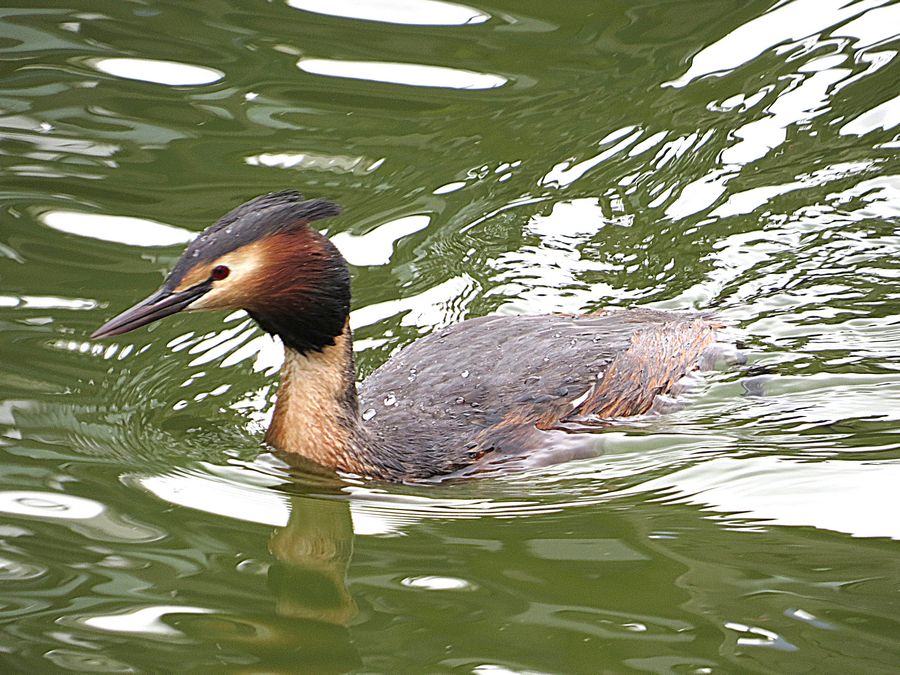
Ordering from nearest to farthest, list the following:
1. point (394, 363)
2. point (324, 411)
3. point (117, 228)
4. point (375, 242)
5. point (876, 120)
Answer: point (324, 411), point (394, 363), point (117, 228), point (375, 242), point (876, 120)

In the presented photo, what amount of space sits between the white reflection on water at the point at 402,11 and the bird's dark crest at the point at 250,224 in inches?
188

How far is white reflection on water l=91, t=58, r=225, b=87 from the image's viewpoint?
9.73m

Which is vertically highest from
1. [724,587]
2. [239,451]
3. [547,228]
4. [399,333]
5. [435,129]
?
[435,129]

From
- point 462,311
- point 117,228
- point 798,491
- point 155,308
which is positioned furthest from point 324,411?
point 117,228

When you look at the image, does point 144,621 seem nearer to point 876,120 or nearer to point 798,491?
point 798,491

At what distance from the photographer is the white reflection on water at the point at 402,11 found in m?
10.4

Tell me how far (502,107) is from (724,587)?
5670 millimetres

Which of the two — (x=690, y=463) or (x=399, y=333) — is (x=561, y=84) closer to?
(x=399, y=333)

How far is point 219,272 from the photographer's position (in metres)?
5.64

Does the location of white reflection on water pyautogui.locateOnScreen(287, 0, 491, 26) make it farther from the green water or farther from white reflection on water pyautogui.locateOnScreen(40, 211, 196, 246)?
white reflection on water pyautogui.locateOnScreen(40, 211, 196, 246)

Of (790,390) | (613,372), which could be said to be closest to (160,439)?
(613,372)

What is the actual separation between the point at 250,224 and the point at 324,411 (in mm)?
1032

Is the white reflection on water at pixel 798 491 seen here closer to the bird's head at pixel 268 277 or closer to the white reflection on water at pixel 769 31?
the bird's head at pixel 268 277

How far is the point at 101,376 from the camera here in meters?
6.96
